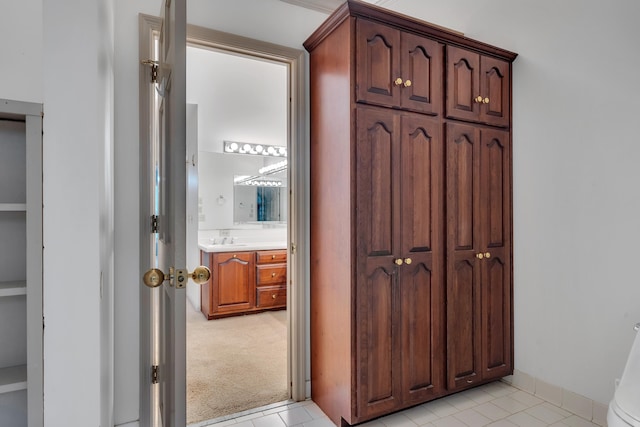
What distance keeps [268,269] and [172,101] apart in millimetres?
3335

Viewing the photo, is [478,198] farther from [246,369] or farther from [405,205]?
[246,369]

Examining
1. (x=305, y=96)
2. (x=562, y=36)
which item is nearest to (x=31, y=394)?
(x=305, y=96)

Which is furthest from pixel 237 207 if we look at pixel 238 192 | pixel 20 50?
pixel 20 50

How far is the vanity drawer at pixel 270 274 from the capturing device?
4.34 meters

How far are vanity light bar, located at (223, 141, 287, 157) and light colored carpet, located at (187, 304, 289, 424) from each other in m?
2.12

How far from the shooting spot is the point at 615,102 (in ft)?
6.48

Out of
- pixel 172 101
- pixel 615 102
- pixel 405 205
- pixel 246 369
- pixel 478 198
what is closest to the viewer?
pixel 172 101

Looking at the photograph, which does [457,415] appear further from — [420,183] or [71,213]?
[71,213]

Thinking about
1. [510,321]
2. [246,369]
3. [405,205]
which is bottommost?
[246,369]

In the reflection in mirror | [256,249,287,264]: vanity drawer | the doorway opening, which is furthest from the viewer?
the reflection in mirror

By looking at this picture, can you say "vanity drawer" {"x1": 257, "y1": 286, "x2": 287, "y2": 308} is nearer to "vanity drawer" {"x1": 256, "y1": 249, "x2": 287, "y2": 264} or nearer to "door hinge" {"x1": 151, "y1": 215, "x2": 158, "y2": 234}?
"vanity drawer" {"x1": 256, "y1": 249, "x2": 287, "y2": 264}

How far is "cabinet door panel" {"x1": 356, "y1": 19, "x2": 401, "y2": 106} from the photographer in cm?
196

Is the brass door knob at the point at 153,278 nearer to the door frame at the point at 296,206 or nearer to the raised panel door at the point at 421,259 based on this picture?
the door frame at the point at 296,206

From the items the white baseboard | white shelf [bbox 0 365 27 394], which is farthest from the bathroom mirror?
white shelf [bbox 0 365 27 394]
